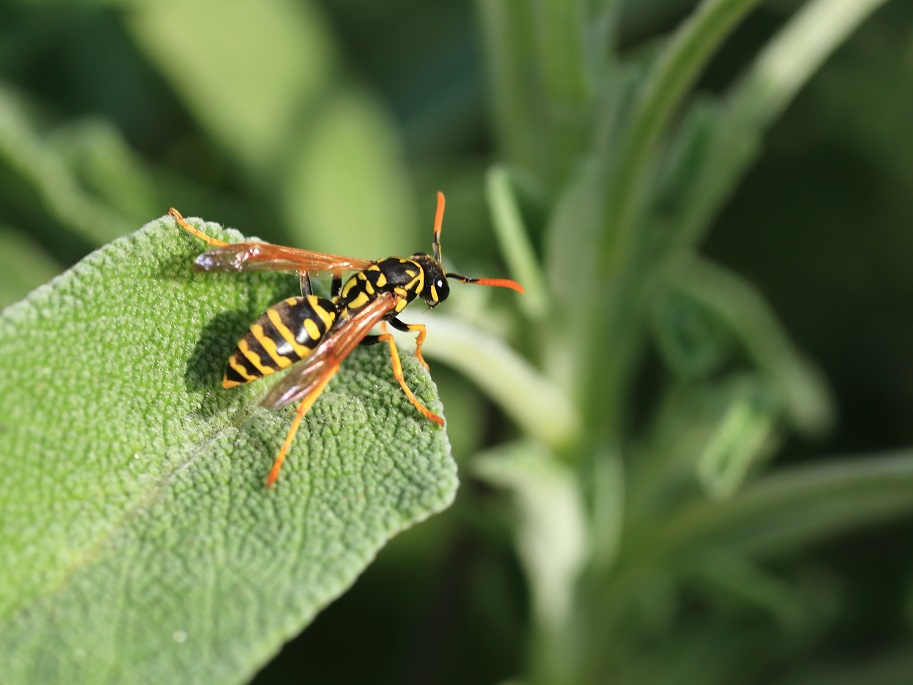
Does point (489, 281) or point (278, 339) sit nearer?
point (278, 339)

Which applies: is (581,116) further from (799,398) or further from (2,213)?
(2,213)

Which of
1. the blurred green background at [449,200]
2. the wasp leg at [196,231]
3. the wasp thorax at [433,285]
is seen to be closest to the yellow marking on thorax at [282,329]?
the wasp leg at [196,231]

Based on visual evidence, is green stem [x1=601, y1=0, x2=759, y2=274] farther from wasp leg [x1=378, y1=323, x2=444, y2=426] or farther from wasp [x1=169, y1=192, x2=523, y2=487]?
wasp leg [x1=378, y1=323, x2=444, y2=426]

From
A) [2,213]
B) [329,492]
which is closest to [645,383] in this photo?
[2,213]

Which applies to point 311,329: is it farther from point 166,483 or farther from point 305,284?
point 166,483

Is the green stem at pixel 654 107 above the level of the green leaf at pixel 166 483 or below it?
above

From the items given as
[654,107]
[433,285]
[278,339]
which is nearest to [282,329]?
[278,339]

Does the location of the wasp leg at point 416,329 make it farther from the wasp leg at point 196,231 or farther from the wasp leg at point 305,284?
the wasp leg at point 196,231
